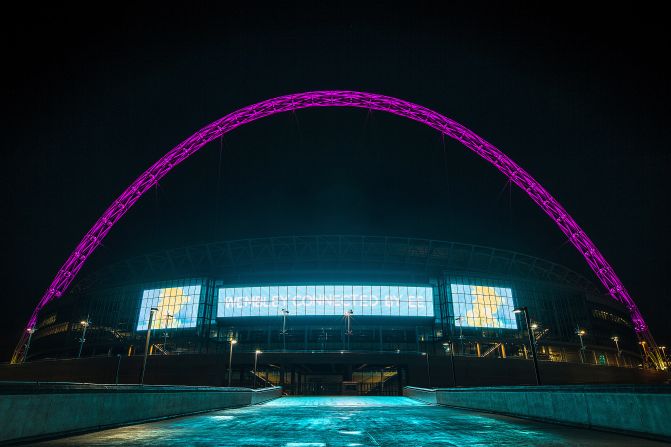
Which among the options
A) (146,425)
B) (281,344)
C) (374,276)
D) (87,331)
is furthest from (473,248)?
(87,331)

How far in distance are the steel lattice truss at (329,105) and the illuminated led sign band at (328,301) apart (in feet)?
85.3

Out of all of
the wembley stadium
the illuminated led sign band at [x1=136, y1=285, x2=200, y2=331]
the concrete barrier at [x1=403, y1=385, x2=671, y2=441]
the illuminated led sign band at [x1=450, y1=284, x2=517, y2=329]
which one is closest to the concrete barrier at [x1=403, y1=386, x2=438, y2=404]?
the concrete barrier at [x1=403, y1=385, x2=671, y2=441]

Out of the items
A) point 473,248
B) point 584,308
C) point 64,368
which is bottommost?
point 64,368

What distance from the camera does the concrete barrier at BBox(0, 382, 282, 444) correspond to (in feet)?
23.7

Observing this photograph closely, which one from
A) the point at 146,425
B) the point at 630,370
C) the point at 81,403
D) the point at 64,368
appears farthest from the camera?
the point at 630,370

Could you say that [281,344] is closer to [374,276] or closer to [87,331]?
[374,276]

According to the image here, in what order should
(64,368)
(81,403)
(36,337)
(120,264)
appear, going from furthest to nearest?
1. (36,337)
2. (120,264)
3. (64,368)
4. (81,403)

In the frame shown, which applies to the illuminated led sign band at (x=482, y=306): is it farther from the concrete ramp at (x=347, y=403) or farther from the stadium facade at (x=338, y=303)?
the concrete ramp at (x=347, y=403)

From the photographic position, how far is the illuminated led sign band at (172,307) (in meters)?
73.1

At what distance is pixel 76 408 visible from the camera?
8.86 metres

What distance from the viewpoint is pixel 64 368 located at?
202 ft

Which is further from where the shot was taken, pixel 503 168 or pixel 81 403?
pixel 503 168

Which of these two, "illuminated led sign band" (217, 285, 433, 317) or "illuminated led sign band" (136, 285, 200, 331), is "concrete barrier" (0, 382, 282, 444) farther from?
"illuminated led sign band" (136, 285, 200, 331)

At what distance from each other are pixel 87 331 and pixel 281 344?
1717 inches
